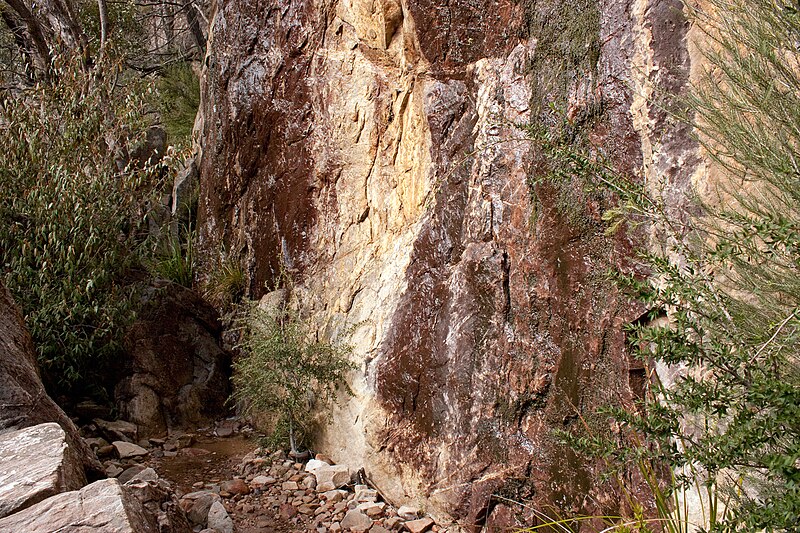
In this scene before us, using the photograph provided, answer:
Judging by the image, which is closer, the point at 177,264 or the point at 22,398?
the point at 22,398

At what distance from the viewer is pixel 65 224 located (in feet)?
18.3

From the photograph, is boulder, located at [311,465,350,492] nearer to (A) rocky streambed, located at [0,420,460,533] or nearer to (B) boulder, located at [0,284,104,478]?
(A) rocky streambed, located at [0,420,460,533]

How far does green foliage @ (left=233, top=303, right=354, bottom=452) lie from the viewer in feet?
16.2

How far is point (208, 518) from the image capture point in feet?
13.5

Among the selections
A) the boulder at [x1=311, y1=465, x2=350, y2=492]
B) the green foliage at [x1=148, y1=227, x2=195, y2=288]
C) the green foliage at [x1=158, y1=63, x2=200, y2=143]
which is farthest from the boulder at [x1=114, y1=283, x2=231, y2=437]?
the green foliage at [x1=158, y1=63, x2=200, y2=143]

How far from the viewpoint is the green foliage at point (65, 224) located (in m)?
5.44

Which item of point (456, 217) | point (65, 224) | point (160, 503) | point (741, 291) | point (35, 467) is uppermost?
point (65, 224)

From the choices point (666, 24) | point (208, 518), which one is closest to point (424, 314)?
point (208, 518)

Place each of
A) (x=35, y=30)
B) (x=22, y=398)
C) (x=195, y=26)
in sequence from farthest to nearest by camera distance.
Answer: (x=195, y=26), (x=35, y=30), (x=22, y=398)

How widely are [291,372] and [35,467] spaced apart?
6.52 feet

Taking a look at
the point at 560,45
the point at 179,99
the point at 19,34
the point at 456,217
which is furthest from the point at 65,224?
the point at 19,34

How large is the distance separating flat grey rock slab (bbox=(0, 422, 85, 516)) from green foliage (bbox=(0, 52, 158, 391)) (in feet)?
6.24

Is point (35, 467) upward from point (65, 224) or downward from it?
downward

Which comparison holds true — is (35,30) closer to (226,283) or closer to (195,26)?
(195,26)
